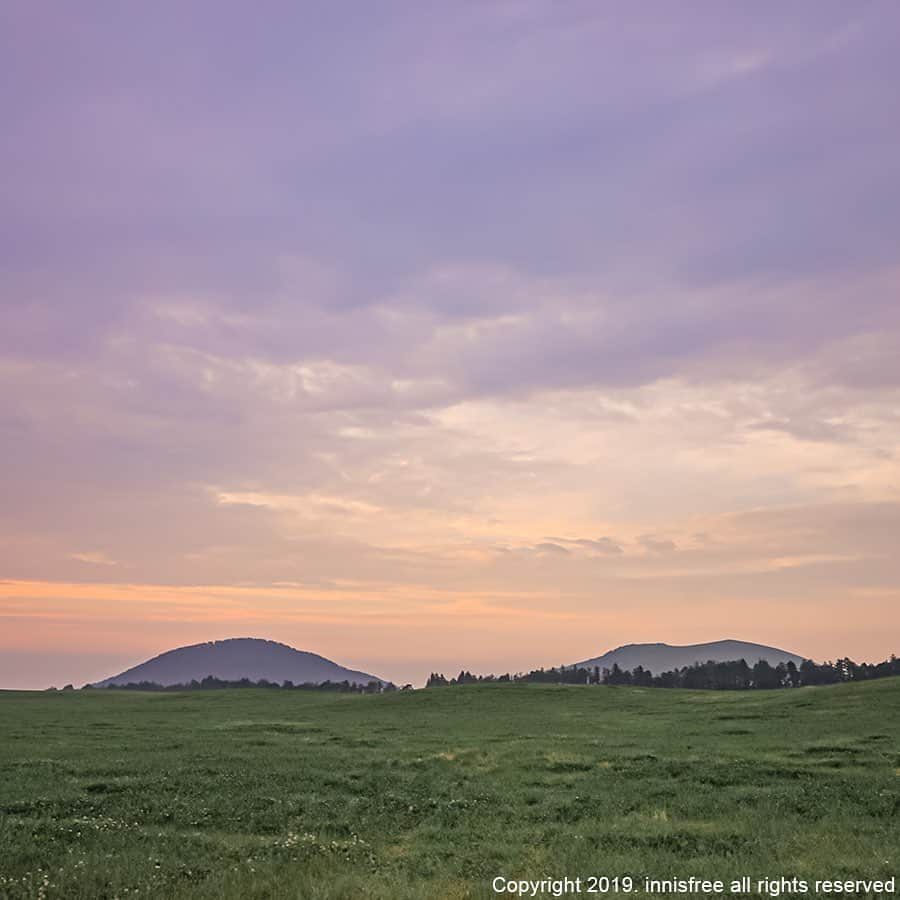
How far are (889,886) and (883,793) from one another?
9718 millimetres

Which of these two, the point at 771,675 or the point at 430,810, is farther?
the point at 771,675

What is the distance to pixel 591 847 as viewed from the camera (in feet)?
50.4

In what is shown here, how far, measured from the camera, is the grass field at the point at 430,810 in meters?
13.5

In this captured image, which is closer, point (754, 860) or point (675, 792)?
point (754, 860)

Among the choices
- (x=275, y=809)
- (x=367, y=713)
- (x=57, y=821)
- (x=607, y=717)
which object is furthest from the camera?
(x=367, y=713)

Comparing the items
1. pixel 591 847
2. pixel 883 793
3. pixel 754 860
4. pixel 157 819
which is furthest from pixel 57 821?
pixel 883 793

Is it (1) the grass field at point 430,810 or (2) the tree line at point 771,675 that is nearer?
(1) the grass field at point 430,810

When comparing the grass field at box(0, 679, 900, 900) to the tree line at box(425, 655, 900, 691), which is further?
the tree line at box(425, 655, 900, 691)

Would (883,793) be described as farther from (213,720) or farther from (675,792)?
(213,720)

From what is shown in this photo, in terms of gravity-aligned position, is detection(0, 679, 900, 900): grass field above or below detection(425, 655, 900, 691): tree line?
above

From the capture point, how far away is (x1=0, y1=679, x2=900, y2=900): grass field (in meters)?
13.5

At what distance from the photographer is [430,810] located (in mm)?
19781

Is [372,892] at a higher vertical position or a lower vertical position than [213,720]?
higher

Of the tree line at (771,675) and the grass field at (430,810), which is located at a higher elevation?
the grass field at (430,810)
